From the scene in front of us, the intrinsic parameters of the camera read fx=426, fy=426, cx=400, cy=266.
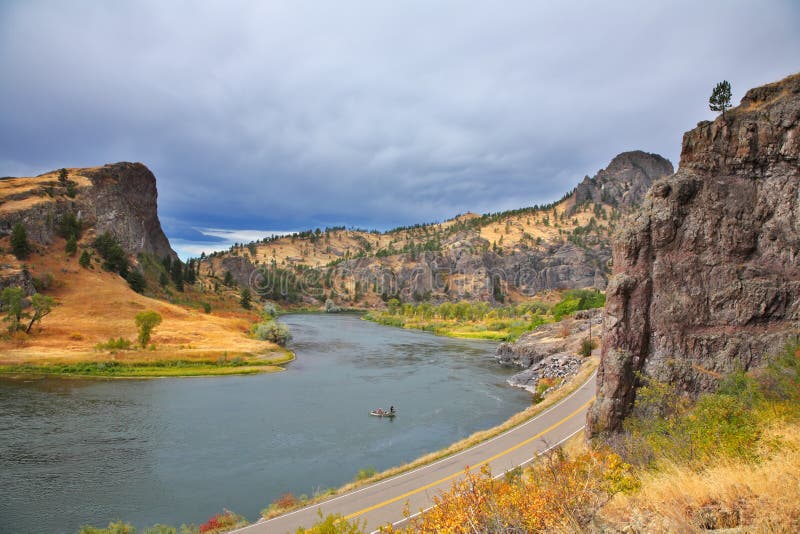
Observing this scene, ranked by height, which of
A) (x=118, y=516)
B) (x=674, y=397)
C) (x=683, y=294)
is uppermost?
(x=683, y=294)

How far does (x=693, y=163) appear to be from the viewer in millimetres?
21578

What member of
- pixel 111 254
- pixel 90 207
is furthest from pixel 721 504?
pixel 90 207

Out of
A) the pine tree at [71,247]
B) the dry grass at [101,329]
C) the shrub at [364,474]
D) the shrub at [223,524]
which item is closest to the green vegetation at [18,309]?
the dry grass at [101,329]

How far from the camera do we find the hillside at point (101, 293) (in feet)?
200

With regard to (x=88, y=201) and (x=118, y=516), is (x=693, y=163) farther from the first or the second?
(x=88, y=201)

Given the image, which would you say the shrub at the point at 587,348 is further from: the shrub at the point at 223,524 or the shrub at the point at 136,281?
the shrub at the point at 136,281

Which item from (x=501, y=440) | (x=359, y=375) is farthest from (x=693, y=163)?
(x=359, y=375)

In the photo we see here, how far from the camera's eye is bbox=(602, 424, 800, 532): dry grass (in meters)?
6.46

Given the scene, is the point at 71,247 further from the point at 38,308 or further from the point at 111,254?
the point at 38,308

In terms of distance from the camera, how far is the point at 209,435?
119ft

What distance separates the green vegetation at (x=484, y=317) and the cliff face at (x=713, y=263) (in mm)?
77528

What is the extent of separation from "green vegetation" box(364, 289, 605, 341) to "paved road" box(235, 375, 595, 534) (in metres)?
65.4

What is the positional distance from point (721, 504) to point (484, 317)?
129043 millimetres

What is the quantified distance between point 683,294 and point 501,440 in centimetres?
1623
